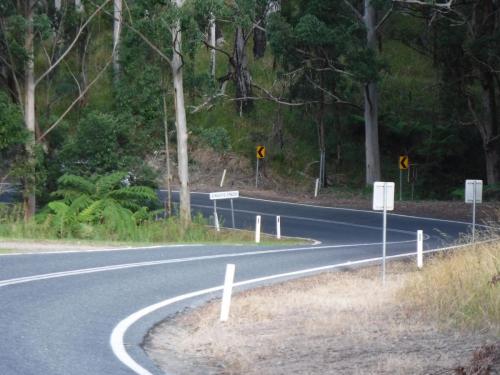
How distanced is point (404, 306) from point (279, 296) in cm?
269

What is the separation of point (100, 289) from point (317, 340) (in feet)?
15.9

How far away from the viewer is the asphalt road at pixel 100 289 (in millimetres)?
9117

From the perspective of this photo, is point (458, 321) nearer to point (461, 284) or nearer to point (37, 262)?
point (461, 284)

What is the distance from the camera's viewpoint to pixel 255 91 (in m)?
52.6

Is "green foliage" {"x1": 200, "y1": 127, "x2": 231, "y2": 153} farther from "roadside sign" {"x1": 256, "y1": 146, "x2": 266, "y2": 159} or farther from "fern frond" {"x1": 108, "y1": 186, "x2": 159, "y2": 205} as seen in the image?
"roadside sign" {"x1": 256, "y1": 146, "x2": 266, "y2": 159}

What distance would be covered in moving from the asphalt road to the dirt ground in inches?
20.3


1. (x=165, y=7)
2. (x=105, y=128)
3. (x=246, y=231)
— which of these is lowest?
(x=246, y=231)

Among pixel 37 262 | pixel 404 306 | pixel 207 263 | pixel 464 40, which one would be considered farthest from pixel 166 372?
pixel 464 40

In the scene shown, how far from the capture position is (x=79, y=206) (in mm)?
26312

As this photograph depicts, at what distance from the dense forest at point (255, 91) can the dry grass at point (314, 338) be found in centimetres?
1571

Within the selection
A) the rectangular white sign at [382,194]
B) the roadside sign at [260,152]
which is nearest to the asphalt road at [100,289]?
the rectangular white sign at [382,194]

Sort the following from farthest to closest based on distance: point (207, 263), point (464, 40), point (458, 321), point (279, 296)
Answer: point (464, 40), point (207, 263), point (279, 296), point (458, 321)

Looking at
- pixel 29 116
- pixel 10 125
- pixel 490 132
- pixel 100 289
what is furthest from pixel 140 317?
pixel 490 132

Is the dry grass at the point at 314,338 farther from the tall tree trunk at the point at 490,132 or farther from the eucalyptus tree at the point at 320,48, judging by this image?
the tall tree trunk at the point at 490,132
